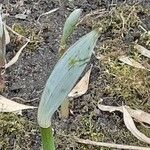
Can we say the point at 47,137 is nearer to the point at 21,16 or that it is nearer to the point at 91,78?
the point at 91,78

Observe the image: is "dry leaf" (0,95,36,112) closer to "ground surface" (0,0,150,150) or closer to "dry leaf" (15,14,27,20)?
"ground surface" (0,0,150,150)

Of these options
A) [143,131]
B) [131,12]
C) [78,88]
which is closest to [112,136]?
[143,131]

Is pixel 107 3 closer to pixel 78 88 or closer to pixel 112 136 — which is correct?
pixel 78 88

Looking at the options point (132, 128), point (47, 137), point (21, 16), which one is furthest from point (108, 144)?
point (21, 16)

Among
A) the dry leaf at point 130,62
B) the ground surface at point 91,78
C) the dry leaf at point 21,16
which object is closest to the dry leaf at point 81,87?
the ground surface at point 91,78

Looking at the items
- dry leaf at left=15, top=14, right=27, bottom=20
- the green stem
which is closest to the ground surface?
dry leaf at left=15, top=14, right=27, bottom=20
